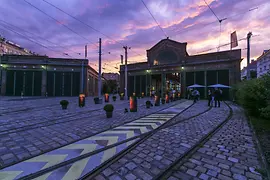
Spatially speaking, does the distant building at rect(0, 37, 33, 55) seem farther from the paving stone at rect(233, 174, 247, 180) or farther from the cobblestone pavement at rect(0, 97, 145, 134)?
the paving stone at rect(233, 174, 247, 180)

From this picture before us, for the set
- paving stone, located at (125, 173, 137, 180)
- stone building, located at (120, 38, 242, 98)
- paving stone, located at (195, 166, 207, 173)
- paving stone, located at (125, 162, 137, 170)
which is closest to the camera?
paving stone, located at (125, 173, 137, 180)

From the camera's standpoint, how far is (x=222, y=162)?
3.04 meters

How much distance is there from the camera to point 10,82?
2955 cm

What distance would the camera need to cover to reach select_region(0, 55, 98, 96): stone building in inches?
1161

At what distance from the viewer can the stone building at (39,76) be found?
2950 centimetres

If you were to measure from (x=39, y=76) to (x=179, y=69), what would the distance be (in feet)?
103

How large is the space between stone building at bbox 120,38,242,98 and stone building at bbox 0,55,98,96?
1215cm

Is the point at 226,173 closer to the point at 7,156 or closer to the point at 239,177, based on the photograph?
the point at 239,177

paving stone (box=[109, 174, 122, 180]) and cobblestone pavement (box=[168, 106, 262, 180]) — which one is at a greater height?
cobblestone pavement (box=[168, 106, 262, 180])

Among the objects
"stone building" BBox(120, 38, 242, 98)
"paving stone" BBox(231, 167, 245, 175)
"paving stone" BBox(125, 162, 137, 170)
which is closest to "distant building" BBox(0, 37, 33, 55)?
"stone building" BBox(120, 38, 242, 98)

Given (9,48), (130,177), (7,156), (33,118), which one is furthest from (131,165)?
(9,48)

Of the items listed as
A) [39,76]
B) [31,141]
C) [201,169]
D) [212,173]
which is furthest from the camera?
[39,76]

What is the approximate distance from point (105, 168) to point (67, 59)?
34358 mm

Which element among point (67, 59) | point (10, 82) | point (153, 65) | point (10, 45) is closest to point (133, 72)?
point (153, 65)
